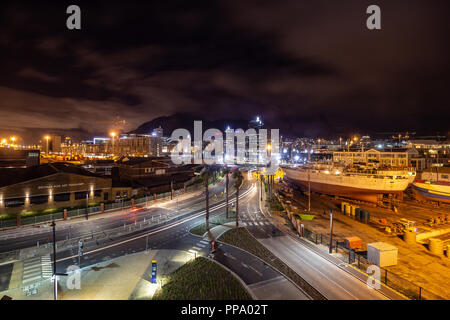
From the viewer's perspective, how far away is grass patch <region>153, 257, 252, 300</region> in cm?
1466

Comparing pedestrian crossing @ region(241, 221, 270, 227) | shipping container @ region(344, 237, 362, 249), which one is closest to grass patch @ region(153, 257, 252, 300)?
pedestrian crossing @ region(241, 221, 270, 227)

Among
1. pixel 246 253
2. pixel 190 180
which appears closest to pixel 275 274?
pixel 246 253

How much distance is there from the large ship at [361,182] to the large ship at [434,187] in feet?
12.5

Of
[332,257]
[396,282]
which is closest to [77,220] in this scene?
[332,257]

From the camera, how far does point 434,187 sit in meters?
53.2

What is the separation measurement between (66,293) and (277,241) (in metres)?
18.7

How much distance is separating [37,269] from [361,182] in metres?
60.3

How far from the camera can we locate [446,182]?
5284 centimetres

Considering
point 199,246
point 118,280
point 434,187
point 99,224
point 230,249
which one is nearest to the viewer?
point 118,280

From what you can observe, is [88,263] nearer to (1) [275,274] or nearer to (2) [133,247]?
(2) [133,247]

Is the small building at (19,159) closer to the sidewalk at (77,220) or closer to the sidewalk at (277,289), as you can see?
the sidewalk at (77,220)

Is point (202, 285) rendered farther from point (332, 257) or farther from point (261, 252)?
point (332, 257)
